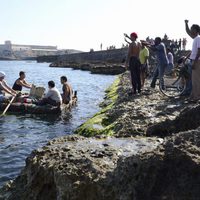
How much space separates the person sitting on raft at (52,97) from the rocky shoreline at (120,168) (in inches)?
419

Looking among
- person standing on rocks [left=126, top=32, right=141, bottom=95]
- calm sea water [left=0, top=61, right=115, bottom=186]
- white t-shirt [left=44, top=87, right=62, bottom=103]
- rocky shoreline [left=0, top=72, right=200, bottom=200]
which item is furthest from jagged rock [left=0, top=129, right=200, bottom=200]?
white t-shirt [left=44, top=87, right=62, bottom=103]

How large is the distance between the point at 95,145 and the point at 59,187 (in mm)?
1730

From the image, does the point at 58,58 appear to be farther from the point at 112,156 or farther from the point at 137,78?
the point at 112,156

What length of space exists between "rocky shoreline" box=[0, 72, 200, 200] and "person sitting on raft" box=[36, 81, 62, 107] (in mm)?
10640

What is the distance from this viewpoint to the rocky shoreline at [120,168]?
4.42m

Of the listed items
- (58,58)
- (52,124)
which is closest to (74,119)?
(52,124)

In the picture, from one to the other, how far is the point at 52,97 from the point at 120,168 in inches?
566

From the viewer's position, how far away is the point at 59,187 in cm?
526

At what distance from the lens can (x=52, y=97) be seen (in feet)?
62.3

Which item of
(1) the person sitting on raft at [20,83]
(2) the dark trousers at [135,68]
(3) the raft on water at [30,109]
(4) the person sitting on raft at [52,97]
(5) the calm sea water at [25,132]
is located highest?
(2) the dark trousers at [135,68]

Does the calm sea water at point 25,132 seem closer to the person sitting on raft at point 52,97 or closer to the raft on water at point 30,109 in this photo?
the raft on water at point 30,109

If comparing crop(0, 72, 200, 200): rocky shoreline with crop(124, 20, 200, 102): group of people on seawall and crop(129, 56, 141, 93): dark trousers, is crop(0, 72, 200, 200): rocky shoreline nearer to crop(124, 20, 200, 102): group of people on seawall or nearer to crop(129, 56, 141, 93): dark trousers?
crop(124, 20, 200, 102): group of people on seawall

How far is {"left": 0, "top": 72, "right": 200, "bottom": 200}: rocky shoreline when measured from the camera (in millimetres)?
4418

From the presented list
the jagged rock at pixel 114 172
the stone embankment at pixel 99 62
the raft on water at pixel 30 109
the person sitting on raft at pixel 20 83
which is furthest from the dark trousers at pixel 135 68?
the stone embankment at pixel 99 62
